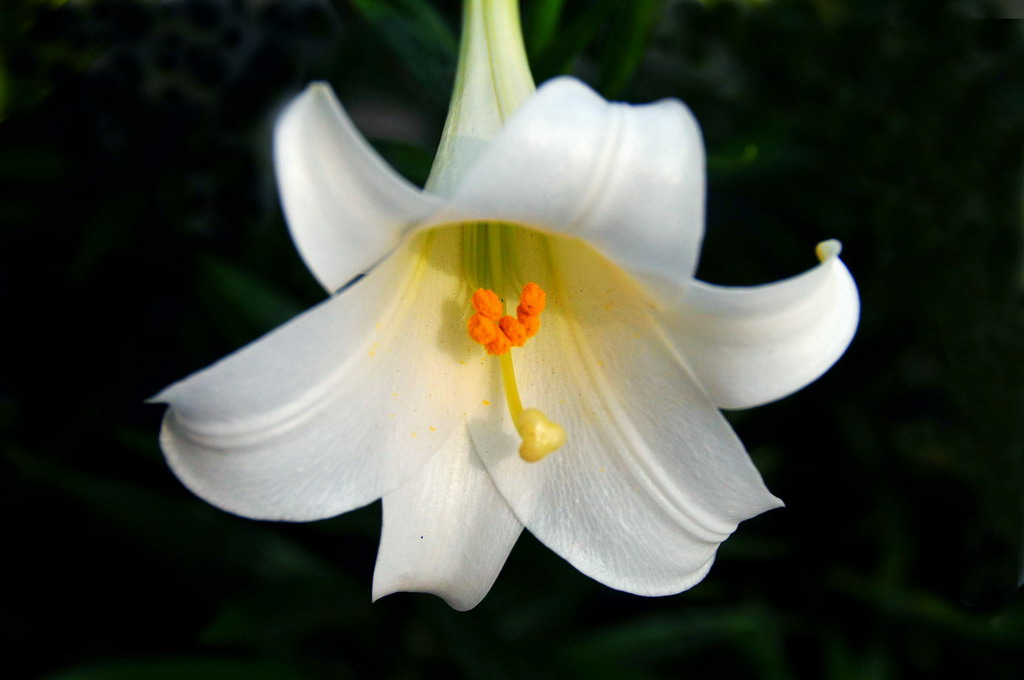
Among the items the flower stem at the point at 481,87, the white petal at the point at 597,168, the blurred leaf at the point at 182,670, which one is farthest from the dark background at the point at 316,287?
the white petal at the point at 597,168

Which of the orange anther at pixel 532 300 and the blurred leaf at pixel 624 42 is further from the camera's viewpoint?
the blurred leaf at pixel 624 42

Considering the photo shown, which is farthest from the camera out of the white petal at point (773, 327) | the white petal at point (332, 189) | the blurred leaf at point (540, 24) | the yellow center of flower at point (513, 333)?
the blurred leaf at point (540, 24)

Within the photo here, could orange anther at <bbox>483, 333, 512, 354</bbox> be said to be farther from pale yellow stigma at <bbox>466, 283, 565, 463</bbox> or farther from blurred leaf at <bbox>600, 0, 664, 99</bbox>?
blurred leaf at <bbox>600, 0, 664, 99</bbox>

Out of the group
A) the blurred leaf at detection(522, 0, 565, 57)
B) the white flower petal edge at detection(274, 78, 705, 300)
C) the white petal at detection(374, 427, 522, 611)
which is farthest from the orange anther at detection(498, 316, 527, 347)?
the blurred leaf at detection(522, 0, 565, 57)

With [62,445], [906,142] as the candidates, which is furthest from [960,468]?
[62,445]

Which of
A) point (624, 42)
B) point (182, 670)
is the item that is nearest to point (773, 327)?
point (624, 42)

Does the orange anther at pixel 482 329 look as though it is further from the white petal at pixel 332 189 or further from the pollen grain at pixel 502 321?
the white petal at pixel 332 189
